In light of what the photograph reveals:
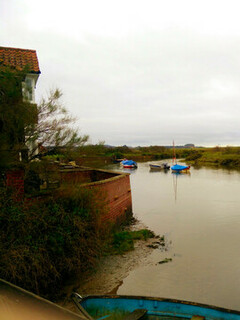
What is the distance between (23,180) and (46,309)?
8398 mm

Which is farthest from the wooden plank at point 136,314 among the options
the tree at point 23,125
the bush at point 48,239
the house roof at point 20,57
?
the house roof at point 20,57

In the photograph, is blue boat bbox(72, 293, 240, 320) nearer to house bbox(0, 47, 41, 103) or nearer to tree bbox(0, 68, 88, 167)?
tree bbox(0, 68, 88, 167)

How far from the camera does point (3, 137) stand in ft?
29.7

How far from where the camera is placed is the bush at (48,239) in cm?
716

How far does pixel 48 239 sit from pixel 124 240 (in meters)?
5.26

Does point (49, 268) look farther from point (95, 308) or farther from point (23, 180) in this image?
point (23, 180)

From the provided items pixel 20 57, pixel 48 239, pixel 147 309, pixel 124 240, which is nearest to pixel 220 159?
pixel 124 240

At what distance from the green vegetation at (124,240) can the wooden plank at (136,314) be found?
5701 millimetres

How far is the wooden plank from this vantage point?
543 centimetres

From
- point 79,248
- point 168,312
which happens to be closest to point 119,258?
point 79,248

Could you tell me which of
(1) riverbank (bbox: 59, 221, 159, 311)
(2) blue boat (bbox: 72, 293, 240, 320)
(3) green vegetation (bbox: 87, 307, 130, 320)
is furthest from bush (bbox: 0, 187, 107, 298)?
(3) green vegetation (bbox: 87, 307, 130, 320)

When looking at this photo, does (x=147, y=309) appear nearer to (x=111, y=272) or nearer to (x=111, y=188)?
(x=111, y=272)

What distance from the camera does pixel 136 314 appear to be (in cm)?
555

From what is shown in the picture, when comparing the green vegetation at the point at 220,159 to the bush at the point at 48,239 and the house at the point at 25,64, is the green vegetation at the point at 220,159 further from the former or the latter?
the bush at the point at 48,239
